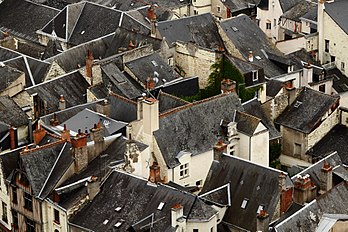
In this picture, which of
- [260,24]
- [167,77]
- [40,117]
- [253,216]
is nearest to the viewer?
[253,216]

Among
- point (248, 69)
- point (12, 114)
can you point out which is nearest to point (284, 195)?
point (248, 69)

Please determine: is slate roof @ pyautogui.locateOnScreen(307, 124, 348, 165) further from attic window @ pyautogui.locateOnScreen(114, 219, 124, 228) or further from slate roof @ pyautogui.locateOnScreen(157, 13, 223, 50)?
attic window @ pyautogui.locateOnScreen(114, 219, 124, 228)

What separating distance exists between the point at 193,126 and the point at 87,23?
29.7 metres

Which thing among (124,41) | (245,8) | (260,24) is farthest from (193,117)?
(245,8)

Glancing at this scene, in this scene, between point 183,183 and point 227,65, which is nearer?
point 183,183

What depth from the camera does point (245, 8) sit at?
106 metres

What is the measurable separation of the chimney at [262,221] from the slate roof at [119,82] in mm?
21445

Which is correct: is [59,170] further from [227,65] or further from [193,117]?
[227,65]

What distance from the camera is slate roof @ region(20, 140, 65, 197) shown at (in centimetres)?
6028

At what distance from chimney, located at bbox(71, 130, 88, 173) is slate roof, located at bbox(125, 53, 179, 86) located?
15.7 meters

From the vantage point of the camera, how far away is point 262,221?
54.8 metres

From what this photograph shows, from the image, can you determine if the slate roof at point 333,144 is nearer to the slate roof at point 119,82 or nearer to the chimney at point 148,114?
the chimney at point 148,114

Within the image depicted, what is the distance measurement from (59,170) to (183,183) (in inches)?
350

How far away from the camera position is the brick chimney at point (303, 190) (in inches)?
2290
